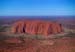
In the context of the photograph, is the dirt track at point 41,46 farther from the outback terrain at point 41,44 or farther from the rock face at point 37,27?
the rock face at point 37,27

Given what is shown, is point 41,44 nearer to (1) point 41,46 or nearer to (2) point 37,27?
(1) point 41,46

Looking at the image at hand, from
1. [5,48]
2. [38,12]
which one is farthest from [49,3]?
[5,48]

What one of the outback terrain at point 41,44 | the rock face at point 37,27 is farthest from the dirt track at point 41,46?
the rock face at point 37,27

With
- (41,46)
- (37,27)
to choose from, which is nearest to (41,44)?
(41,46)

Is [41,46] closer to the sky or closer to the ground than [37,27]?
closer to the ground

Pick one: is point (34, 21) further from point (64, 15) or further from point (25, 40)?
point (64, 15)
